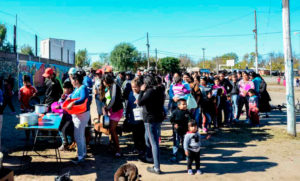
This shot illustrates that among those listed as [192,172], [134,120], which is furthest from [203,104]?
[192,172]

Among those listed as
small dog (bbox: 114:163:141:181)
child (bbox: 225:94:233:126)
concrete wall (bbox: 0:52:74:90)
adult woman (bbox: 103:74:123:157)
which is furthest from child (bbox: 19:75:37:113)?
concrete wall (bbox: 0:52:74:90)

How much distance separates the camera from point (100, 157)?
17.5ft

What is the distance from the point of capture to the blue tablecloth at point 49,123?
439cm

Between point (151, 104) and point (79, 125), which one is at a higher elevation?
point (151, 104)

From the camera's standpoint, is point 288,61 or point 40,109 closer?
point 40,109

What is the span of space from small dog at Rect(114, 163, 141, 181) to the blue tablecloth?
158cm

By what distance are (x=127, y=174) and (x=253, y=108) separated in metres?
6.17

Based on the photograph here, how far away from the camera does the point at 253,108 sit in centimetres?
844

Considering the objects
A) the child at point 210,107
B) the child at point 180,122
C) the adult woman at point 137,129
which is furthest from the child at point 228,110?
the adult woman at point 137,129

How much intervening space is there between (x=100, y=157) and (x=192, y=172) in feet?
6.80

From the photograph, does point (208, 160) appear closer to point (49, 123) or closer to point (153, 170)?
point (153, 170)

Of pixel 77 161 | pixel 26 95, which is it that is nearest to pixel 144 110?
pixel 77 161

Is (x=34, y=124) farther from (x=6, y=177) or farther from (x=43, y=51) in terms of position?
(x=43, y=51)

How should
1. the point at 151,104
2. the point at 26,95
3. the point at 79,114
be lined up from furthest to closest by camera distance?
the point at 26,95 → the point at 79,114 → the point at 151,104
